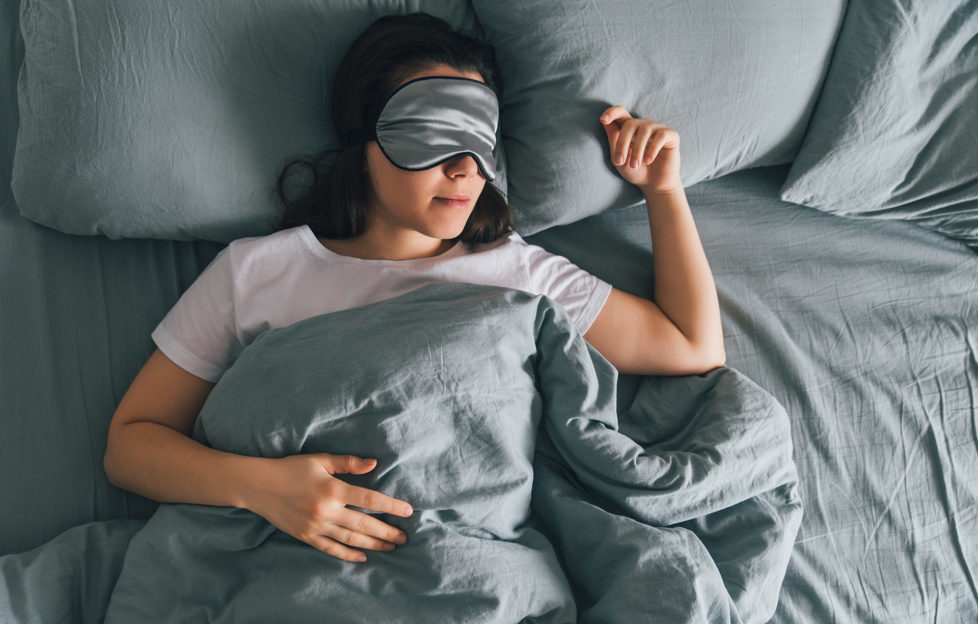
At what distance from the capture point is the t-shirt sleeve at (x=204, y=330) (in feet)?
3.19

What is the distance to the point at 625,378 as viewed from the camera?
1.11m

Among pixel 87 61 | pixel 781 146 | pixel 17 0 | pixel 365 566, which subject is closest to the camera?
pixel 365 566

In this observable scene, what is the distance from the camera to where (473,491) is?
2.82 ft

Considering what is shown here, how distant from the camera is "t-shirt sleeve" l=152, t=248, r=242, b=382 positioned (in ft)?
3.19

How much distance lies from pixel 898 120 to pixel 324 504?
0.99 m

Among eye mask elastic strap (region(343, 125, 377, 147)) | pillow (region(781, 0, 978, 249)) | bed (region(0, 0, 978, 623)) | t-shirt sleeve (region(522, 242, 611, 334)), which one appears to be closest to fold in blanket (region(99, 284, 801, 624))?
bed (region(0, 0, 978, 623))

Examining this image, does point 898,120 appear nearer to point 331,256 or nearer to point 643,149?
point 643,149

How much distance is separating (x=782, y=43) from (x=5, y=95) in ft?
3.65

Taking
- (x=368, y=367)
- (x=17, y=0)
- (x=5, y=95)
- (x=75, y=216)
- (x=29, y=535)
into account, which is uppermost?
(x=17, y=0)

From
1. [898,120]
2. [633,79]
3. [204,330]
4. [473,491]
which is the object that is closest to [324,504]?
[473,491]

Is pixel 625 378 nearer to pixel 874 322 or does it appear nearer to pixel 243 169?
pixel 874 322

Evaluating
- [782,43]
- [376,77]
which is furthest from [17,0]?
[782,43]

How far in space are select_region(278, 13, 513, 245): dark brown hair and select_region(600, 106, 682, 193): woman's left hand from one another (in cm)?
17

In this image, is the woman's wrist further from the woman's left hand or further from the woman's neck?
the woman's left hand
